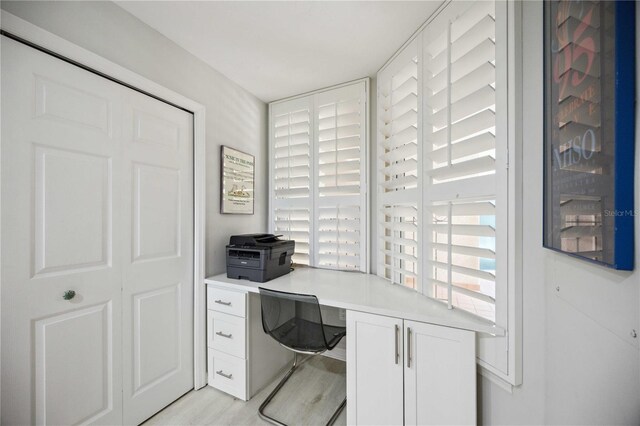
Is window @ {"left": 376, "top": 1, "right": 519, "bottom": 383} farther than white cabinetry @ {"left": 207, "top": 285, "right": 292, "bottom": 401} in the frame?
No

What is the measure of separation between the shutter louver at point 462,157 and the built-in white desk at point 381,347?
0.17 meters

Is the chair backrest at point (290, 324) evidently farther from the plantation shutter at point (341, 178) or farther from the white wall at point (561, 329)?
the white wall at point (561, 329)

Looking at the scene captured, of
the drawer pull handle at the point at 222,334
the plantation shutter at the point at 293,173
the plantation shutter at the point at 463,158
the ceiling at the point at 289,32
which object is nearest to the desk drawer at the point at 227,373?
the drawer pull handle at the point at 222,334

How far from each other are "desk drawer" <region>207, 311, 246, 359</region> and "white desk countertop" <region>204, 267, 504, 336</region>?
9.3 inches

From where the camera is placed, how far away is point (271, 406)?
5.55 feet

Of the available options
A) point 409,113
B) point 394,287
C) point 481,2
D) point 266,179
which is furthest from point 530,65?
point 266,179

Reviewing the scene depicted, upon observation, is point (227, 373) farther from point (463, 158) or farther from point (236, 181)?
point (463, 158)

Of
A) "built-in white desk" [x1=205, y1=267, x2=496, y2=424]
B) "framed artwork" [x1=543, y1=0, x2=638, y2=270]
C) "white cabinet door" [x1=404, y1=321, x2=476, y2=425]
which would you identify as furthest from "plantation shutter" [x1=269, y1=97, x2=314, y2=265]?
"framed artwork" [x1=543, y1=0, x2=638, y2=270]

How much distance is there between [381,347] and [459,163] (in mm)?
1037

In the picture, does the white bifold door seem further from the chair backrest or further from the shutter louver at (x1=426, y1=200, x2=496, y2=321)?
the shutter louver at (x1=426, y1=200, x2=496, y2=321)

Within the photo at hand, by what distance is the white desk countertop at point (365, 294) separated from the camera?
118 cm

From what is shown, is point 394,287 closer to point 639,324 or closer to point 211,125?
point 639,324

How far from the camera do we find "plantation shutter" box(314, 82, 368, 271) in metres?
2.08

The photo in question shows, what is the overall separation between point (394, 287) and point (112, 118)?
2.02 m
